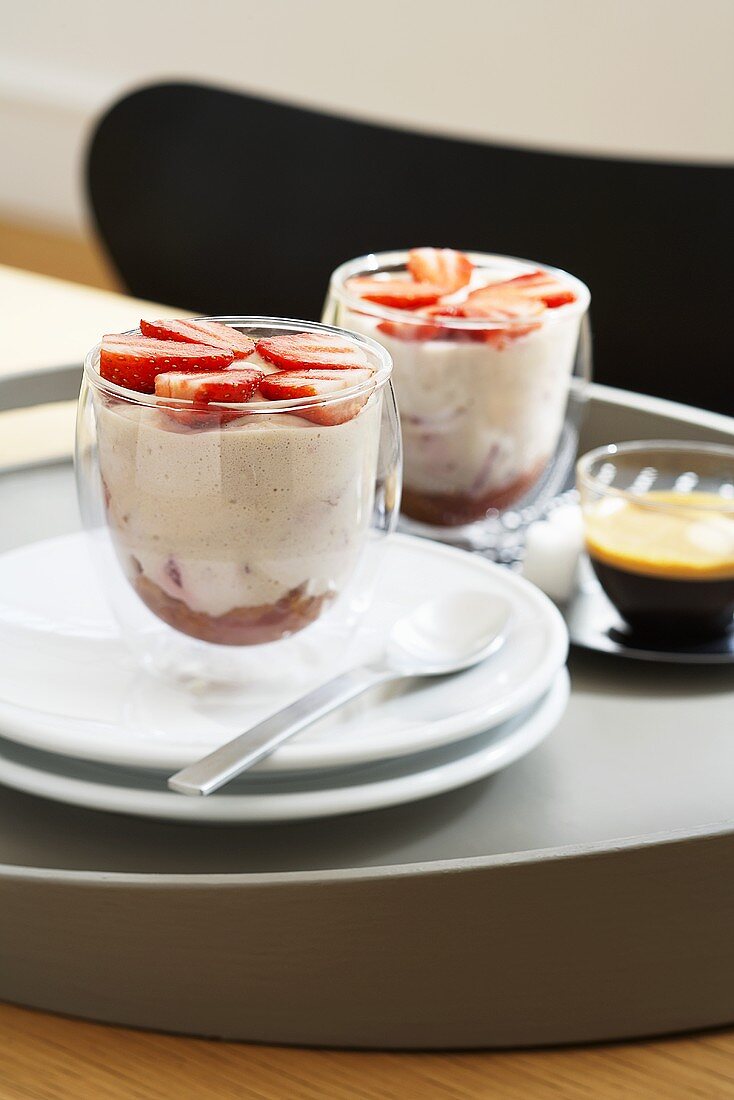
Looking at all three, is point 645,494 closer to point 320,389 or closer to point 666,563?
point 666,563

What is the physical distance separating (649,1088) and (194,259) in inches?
66.4

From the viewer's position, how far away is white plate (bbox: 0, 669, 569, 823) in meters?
0.54

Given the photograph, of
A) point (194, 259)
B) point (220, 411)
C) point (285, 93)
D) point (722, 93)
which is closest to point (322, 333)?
point (220, 411)

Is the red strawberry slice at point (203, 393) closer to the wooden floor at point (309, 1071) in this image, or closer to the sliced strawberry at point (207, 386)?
the sliced strawberry at point (207, 386)

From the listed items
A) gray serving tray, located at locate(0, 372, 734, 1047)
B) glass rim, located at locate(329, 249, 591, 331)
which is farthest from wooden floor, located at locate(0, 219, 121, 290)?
gray serving tray, located at locate(0, 372, 734, 1047)

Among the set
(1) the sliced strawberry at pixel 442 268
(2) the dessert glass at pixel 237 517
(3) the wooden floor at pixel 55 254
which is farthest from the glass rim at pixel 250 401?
(3) the wooden floor at pixel 55 254

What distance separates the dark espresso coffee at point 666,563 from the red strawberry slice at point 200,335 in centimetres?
25

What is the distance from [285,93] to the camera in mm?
3715

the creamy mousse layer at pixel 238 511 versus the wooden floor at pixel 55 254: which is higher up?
the creamy mousse layer at pixel 238 511

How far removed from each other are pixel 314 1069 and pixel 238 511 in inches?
9.1

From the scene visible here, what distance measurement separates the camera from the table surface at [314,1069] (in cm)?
50

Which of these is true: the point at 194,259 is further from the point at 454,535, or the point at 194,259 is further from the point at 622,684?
the point at 622,684

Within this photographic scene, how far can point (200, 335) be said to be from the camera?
2.12ft

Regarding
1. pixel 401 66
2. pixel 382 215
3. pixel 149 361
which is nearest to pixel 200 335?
pixel 149 361
